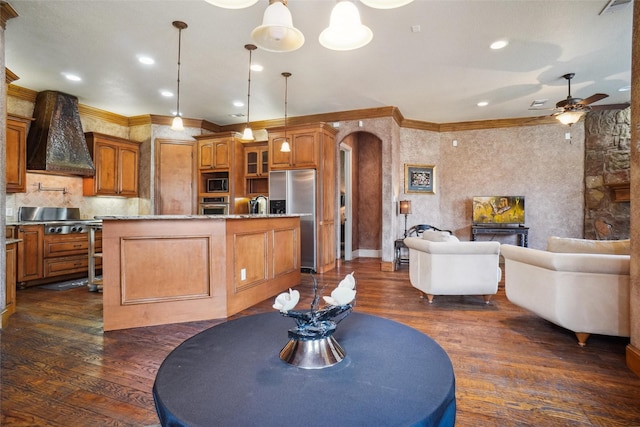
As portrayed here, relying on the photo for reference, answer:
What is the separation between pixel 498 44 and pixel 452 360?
345 cm

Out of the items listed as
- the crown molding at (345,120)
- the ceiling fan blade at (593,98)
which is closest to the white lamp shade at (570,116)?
the ceiling fan blade at (593,98)

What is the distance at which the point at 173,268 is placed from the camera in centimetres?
310

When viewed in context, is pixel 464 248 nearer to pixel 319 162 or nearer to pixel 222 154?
pixel 319 162

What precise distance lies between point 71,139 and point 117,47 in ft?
7.80

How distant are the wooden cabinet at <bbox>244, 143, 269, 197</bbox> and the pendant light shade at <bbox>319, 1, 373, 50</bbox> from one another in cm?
477

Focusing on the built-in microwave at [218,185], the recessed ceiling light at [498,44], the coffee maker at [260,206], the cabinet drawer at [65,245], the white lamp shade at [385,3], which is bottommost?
the cabinet drawer at [65,245]

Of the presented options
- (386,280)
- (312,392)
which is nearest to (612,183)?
(386,280)

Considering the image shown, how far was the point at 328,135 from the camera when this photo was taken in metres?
5.88

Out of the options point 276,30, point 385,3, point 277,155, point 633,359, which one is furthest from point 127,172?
point 633,359

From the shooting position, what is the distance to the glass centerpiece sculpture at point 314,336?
1001 millimetres

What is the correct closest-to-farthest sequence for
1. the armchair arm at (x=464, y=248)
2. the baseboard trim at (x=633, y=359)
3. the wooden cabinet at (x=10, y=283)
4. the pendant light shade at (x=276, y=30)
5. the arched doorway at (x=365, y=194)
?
the pendant light shade at (x=276, y=30) → the baseboard trim at (x=633, y=359) → the wooden cabinet at (x=10, y=283) → the armchair arm at (x=464, y=248) → the arched doorway at (x=365, y=194)

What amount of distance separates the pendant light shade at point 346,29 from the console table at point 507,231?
5968mm

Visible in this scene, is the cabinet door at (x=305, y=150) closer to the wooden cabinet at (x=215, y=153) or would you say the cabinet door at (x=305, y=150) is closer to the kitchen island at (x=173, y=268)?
the wooden cabinet at (x=215, y=153)

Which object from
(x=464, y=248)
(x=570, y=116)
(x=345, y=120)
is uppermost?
(x=345, y=120)
